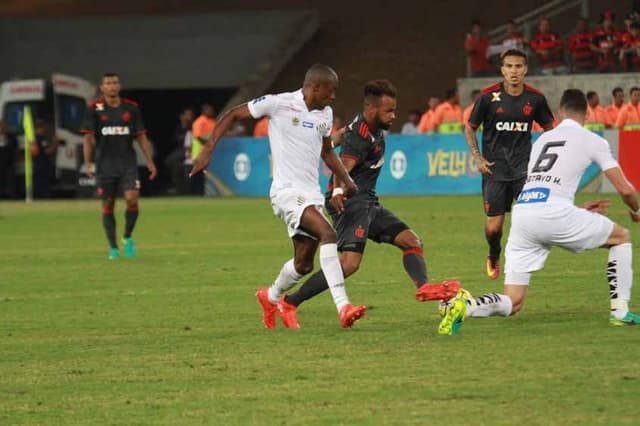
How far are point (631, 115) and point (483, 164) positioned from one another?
1752 cm

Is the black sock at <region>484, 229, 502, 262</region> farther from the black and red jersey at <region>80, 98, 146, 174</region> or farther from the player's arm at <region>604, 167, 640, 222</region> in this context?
the black and red jersey at <region>80, 98, 146, 174</region>

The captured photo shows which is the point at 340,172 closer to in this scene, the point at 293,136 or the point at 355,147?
the point at 293,136

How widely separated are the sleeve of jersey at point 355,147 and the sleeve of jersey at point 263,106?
3.04 feet

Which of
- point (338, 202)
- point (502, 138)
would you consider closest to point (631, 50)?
point (502, 138)

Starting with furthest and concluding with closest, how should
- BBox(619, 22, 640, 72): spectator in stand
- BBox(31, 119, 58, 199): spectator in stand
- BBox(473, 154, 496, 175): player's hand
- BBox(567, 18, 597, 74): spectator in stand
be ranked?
BBox(31, 119, 58, 199): spectator in stand, BBox(567, 18, 597, 74): spectator in stand, BBox(619, 22, 640, 72): spectator in stand, BBox(473, 154, 496, 175): player's hand

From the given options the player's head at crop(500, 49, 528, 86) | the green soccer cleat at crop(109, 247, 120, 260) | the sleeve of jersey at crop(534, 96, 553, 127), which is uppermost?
the player's head at crop(500, 49, 528, 86)

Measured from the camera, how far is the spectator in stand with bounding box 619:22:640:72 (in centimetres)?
3634

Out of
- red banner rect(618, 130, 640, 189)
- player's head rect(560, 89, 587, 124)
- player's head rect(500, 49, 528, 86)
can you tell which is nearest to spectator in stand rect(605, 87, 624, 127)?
red banner rect(618, 130, 640, 189)

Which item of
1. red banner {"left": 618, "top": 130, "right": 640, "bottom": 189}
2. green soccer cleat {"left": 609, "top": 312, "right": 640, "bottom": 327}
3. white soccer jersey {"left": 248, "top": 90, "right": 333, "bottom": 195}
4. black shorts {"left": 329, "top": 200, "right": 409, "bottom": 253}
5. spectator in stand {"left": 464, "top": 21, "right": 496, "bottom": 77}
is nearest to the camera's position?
green soccer cleat {"left": 609, "top": 312, "right": 640, "bottom": 327}

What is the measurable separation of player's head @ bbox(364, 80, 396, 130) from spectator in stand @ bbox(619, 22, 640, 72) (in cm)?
2510

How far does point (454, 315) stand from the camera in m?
10.9

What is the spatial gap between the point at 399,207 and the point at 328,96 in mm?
17336

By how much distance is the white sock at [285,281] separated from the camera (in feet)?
39.4

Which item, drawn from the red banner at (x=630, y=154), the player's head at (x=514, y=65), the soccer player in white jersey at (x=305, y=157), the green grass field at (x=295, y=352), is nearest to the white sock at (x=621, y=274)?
the green grass field at (x=295, y=352)
